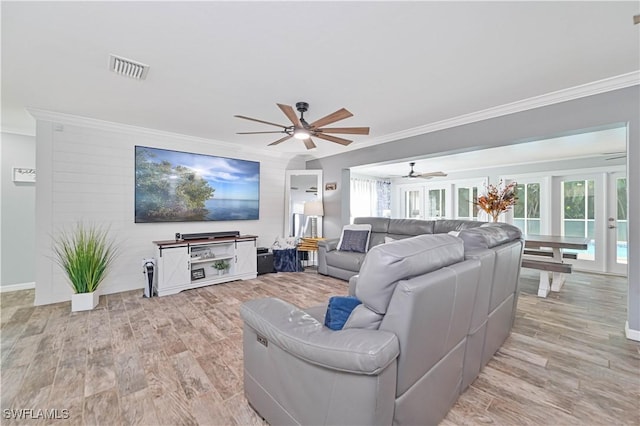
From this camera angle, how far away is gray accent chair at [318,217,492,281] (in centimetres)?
421

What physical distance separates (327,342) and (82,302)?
12.0 feet

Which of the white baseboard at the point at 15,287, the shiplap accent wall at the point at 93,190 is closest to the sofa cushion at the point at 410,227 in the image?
the shiplap accent wall at the point at 93,190

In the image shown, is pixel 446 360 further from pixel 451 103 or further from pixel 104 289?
pixel 104 289

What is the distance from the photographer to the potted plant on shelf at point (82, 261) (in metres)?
3.25

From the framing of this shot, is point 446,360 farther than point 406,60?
No

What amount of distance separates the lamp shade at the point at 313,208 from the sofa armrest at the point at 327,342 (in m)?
4.19

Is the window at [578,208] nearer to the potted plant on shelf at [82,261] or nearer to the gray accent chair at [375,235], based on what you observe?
the gray accent chair at [375,235]

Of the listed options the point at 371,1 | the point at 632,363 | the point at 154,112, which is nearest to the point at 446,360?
the point at 632,363

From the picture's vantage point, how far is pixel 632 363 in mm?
2133

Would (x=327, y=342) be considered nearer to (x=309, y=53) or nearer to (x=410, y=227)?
(x=309, y=53)

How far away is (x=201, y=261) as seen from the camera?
4.22 metres

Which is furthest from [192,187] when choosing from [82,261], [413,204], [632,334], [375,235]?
[413,204]

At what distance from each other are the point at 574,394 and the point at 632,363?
2.86ft

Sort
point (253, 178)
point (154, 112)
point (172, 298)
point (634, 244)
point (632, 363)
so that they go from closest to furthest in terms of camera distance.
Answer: point (632, 363) < point (634, 244) < point (154, 112) < point (172, 298) < point (253, 178)
